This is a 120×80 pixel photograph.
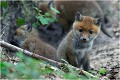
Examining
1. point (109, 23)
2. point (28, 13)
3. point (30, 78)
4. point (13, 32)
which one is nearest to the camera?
point (30, 78)

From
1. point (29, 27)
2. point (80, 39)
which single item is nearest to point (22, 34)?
point (29, 27)

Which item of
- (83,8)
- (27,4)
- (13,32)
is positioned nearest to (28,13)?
(27,4)

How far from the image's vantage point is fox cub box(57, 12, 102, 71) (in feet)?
26.5

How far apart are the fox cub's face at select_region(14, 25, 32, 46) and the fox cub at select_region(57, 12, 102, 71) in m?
1.32

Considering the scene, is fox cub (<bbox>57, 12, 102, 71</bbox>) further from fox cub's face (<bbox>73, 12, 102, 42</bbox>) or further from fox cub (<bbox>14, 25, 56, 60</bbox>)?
fox cub (<bbox>14, 25, 56, 60</bbox>)

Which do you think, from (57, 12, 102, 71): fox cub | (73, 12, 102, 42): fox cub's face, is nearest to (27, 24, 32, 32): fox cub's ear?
(57, 12, 102, 71): fox cub

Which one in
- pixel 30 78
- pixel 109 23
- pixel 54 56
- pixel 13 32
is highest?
pixel 109 23

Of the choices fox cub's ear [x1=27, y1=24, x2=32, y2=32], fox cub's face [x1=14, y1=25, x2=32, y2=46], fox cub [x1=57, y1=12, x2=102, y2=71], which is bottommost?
fox cub [x1=57, y1=12, x2=102, y2=71]

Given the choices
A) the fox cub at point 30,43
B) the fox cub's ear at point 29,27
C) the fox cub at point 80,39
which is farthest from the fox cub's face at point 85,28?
the fox cub's ear at point 29,27

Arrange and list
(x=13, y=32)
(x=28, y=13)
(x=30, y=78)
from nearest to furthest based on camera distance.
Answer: (x=30, y=78) → (x=13, y=32) → (x=28, y=13)

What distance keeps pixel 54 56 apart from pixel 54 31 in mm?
3426

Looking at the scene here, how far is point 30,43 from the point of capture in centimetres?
934

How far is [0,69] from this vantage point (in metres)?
4.89

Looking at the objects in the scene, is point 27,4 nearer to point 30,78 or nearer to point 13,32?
point 13,32
